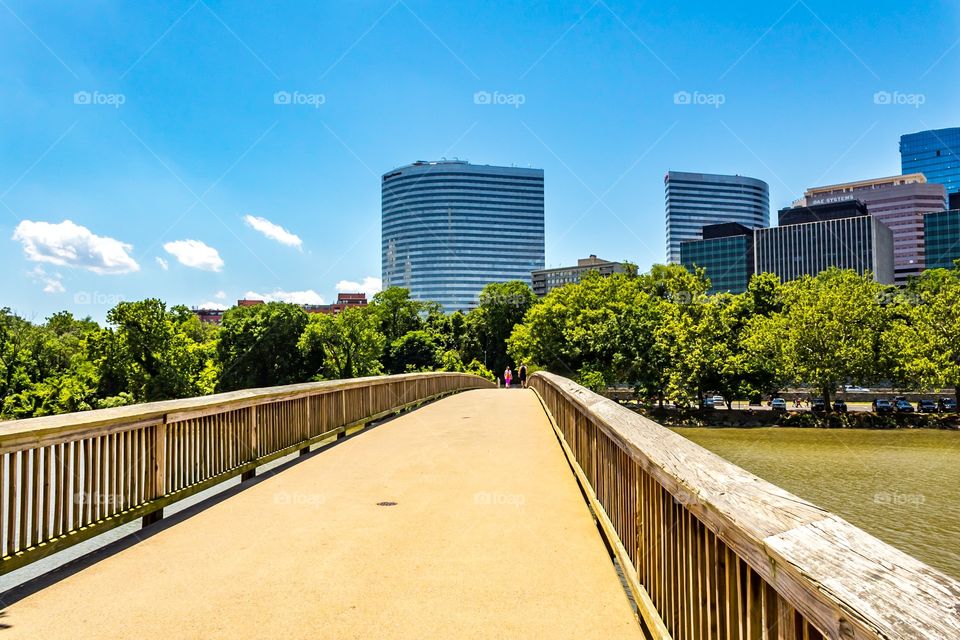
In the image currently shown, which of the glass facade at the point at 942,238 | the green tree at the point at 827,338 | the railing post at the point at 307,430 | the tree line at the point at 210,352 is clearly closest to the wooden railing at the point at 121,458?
the railing post at the point at 307,430

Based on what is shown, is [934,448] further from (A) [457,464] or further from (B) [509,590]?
(B) [509,590]

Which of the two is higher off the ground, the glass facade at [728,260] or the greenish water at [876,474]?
the glass facade at [728,260]

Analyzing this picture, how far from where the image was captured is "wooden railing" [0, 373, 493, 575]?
4.41m

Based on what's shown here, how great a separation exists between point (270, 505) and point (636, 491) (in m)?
4.17

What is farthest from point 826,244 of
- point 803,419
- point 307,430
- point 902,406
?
point 307,430

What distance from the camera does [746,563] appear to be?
2062 mm

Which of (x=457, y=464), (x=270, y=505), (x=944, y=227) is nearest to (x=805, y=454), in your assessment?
(x=457, y=464)

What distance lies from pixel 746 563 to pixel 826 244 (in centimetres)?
16103

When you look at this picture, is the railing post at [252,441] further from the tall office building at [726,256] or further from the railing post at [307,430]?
the tall office building at [726,256]

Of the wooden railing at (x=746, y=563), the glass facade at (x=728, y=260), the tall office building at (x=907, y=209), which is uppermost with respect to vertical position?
the tall office building at (x=907, y=209)

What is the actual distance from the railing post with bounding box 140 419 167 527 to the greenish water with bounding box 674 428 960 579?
30.7 feet

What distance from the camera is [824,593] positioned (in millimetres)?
1426

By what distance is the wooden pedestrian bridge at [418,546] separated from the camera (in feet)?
5.82

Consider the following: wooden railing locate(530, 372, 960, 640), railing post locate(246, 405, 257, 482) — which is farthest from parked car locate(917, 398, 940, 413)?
wooden railing locate(530, 372, 960, 640)
